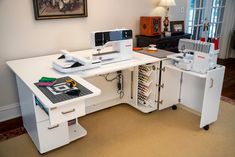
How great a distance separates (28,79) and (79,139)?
84cm

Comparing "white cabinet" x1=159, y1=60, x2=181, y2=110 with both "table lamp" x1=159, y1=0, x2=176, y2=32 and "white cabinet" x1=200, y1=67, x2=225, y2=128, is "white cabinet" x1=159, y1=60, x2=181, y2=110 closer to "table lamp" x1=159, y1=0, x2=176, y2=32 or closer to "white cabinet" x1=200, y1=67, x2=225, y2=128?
"white cabinet" x1=200, y1=67, x2=225, y2=128

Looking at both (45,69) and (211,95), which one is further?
(211,95)

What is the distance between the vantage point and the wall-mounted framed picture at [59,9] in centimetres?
252

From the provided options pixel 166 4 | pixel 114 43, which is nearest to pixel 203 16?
pixel 166 4

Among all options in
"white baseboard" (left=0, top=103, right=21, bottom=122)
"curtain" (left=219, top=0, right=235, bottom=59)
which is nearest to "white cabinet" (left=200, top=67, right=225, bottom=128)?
"white baseboard" (left=0, top=103, right=21, bottom=122)

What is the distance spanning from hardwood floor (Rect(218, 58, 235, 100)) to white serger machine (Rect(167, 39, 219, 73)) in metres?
1.30

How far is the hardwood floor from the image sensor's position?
3.46 m

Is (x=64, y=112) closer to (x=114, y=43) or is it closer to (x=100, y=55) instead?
(x=100, y=55)

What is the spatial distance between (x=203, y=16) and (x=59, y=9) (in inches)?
125

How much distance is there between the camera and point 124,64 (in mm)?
2311

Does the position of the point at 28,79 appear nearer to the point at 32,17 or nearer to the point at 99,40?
the point at 99,40

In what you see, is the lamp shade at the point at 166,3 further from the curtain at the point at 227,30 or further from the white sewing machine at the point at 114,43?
the curtain at the point at 227,30

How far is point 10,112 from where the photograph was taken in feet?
8.68

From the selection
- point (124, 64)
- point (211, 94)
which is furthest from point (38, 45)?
point (211, 94)
